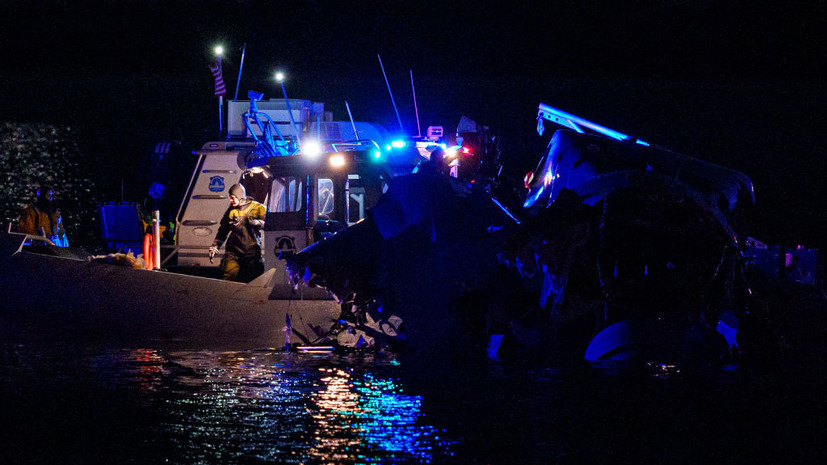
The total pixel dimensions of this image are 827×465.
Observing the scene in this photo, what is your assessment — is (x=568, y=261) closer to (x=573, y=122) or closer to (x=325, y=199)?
(x=573, y=122)

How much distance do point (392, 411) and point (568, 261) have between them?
2.84 m

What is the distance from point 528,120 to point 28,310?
24.1 meters

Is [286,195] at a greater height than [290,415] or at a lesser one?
greater

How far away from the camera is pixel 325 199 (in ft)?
43.2

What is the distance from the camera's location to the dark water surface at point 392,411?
4629 millimetres

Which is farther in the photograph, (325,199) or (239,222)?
(325,199)

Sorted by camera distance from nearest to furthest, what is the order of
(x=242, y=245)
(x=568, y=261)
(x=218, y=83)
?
1. (x=568, y=261)
2. (x=242, y=245)
3. (x=218, y=83)

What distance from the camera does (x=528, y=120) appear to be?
32656 mm

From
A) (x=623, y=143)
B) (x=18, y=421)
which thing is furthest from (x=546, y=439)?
(x=623, y=143)

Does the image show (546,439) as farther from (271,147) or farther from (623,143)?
(271,147)

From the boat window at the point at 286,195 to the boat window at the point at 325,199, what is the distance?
1.01 ft

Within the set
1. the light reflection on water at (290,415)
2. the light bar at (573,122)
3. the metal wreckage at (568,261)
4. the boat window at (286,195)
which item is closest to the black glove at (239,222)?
the boat window at (286,195)

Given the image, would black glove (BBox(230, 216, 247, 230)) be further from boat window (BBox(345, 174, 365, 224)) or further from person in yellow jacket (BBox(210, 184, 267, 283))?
boat window (BBox(345, 174, 365, 224))

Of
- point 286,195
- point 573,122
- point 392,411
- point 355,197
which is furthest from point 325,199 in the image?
point 392,411
